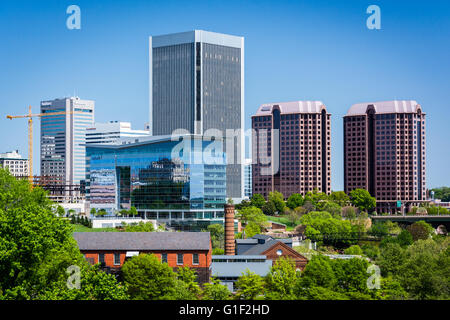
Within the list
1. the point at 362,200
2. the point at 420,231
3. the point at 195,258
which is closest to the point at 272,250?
the point at 195,258

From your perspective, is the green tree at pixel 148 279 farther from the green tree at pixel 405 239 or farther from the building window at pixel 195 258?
the green tree at pixel 405 239

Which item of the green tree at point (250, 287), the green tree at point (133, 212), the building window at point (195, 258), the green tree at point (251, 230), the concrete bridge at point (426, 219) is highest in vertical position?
the building window at point (195, 258)

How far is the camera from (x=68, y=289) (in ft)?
135

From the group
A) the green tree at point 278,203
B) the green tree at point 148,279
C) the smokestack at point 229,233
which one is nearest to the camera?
the green tree at point 148,279

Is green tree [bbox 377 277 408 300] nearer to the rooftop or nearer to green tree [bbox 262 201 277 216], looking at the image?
the rooftop

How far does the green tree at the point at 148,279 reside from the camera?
168ft

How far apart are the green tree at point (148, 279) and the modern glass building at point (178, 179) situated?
8520 cm

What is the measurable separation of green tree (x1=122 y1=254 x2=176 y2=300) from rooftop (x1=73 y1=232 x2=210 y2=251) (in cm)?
550

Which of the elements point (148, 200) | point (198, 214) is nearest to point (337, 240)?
point (198, 214)

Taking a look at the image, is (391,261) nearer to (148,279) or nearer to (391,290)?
(391,290)

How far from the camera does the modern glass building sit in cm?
14025

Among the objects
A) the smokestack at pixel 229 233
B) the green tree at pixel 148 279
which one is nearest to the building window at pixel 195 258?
the green tree at pixel 148 279

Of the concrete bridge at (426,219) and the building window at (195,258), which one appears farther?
the concrete bridge at (426,219)
